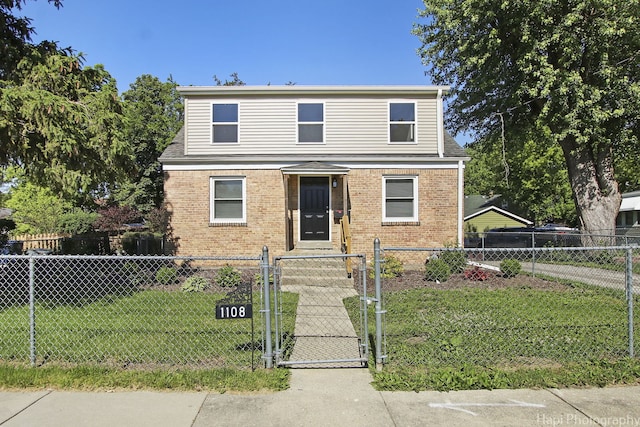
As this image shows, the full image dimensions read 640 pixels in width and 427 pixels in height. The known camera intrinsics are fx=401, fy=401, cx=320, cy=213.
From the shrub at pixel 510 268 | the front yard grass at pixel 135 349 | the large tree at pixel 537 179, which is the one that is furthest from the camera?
the large tree at pixel 537 179

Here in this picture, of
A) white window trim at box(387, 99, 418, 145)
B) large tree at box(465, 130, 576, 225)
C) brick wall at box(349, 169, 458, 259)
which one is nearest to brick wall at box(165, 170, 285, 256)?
brick wall at box(349, 169, 458, 259)

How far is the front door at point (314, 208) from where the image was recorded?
1302 centimetres

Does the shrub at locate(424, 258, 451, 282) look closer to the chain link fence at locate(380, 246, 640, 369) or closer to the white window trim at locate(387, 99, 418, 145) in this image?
the chain link fence at locate(380, 246, 640, 369)

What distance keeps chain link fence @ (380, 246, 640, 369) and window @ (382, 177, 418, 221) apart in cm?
239

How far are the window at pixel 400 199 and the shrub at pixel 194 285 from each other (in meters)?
6.17

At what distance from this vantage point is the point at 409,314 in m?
7.09

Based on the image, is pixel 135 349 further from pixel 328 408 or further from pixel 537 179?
pixel 537 179

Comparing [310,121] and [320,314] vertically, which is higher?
[310,121]

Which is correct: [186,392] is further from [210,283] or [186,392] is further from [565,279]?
[565,279]

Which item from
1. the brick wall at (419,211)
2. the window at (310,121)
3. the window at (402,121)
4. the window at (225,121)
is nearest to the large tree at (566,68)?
the window at (402,121)

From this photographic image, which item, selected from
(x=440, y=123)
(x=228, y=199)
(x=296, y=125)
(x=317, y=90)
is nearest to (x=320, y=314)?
(x=228, y=199)

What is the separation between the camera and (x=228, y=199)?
12.8 meters

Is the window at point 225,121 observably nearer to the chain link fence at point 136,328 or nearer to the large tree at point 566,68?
the chain link fence at point 136,328

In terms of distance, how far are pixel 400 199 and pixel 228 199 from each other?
552cm
